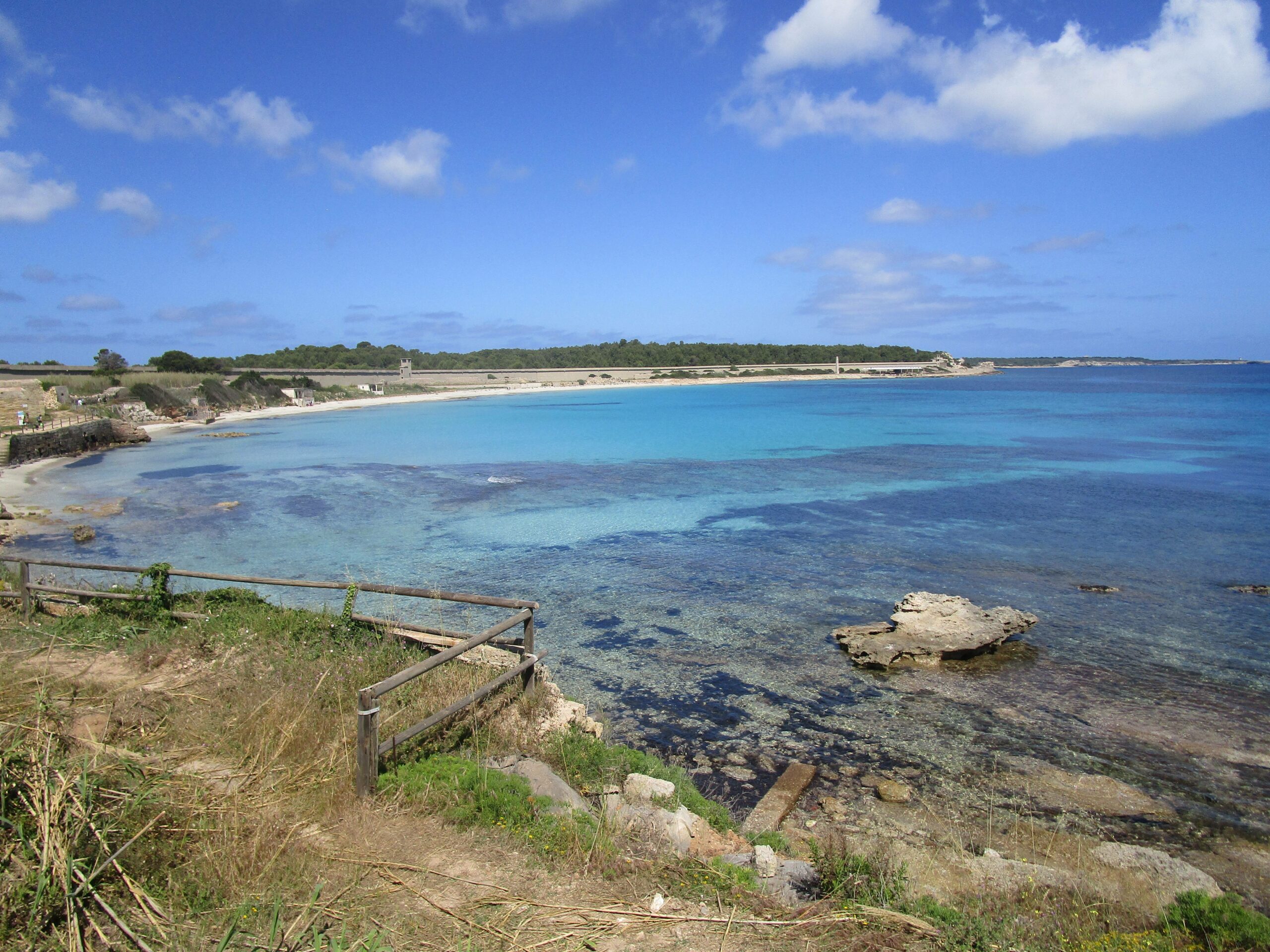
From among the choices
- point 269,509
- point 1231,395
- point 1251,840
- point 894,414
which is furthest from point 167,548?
point 1231,395

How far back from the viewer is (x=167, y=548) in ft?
52.1

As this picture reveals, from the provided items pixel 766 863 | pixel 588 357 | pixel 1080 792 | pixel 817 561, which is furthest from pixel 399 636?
pixel 588 357

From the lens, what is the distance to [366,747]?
489 centimetres

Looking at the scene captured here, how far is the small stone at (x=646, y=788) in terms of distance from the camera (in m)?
5.74

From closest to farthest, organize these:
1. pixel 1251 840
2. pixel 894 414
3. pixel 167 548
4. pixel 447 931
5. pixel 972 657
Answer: pixel 447 931, pixel 1251 840, pixel 972 657, pixel 167 548, pixel 894 414

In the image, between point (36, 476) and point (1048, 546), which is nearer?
point (1048, 546)

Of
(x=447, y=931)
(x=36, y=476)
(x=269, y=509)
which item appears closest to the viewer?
(x=447, y=931)

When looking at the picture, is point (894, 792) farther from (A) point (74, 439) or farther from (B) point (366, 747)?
(A) point (74, 439)

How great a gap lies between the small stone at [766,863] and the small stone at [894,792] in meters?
1.97

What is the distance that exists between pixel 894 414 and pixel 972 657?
181 ft

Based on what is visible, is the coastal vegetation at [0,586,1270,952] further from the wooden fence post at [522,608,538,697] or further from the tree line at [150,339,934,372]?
the tree line at [150,339,934,372]

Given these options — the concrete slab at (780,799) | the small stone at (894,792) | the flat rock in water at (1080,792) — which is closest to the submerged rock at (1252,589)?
the flat rock in water at (1080,792)

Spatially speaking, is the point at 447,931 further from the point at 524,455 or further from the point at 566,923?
the point at 524,455

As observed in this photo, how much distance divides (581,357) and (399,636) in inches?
5952
